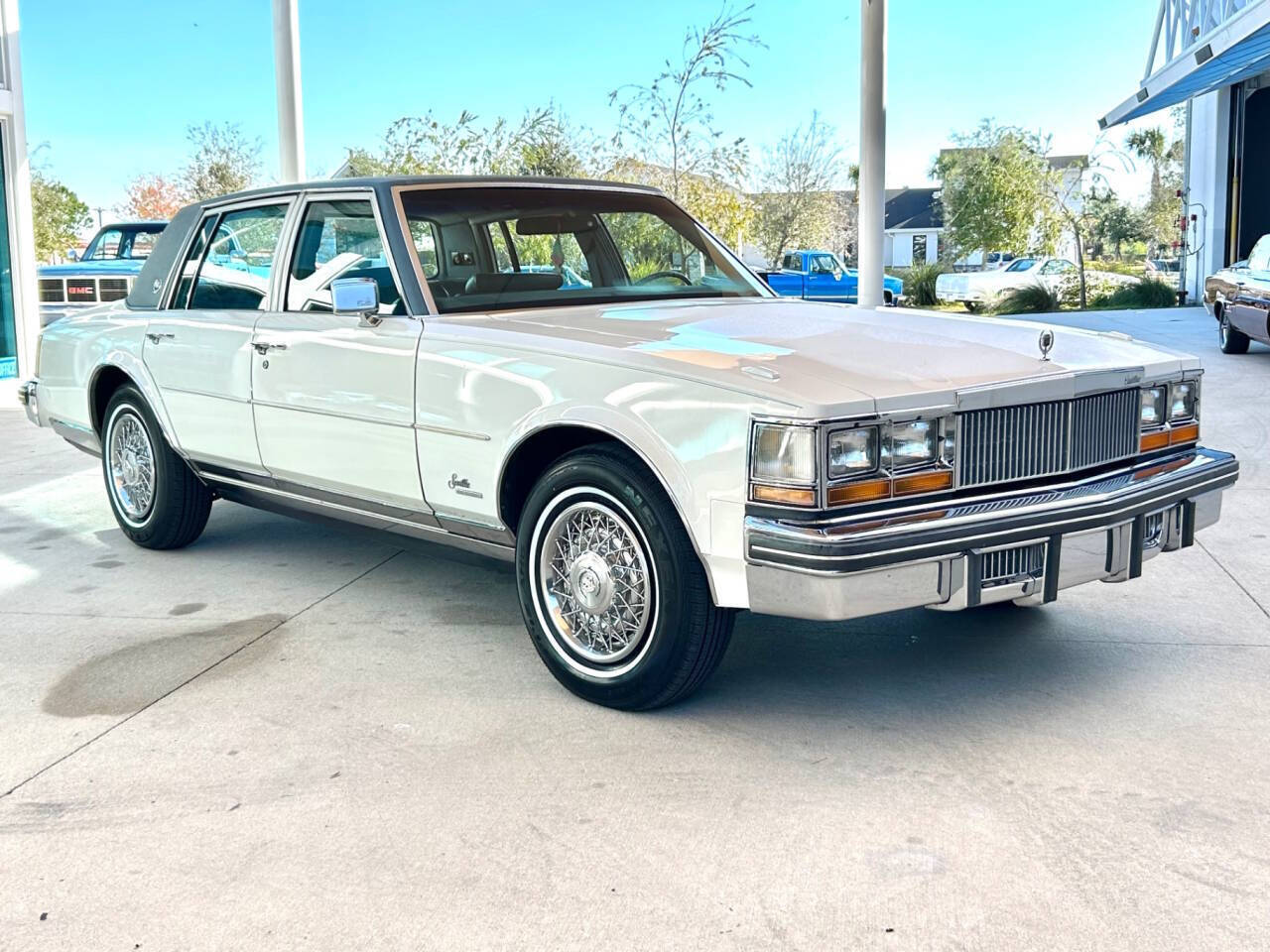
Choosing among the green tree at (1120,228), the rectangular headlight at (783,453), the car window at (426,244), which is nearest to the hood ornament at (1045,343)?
the rectangular headlight at (783,453)

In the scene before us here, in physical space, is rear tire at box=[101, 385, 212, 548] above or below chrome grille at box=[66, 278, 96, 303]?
below

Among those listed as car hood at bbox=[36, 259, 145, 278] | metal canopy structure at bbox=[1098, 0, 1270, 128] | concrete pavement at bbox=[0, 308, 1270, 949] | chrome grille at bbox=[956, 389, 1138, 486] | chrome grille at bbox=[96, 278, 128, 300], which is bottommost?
concrete pavement at bbox=[0, 308, 1270, 949]

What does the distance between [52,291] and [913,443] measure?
49.2 feet

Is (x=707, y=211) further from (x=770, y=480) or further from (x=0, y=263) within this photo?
(x=770, y=480)

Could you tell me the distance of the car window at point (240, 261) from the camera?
5.26m

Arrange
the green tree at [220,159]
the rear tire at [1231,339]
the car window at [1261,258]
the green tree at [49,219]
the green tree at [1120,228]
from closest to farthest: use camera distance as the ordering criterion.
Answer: the car window at [1261,258], the rear tire at [1231,339], the green tree at [49,219], the green tree at [220,159], the green tree at [1120,228]

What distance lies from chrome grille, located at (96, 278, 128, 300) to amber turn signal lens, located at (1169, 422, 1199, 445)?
1421 centimetres

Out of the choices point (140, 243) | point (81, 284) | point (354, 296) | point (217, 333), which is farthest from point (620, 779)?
point (140, 243)

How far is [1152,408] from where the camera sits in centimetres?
411

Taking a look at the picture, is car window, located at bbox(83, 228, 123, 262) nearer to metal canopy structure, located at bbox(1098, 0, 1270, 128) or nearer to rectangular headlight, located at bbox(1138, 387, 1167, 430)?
metal canopy structure, located at bbox(1098, 0, 1270, 128)

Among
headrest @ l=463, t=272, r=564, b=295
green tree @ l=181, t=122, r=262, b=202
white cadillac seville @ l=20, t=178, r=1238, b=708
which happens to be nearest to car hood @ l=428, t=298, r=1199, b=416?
white cadillac seville @ l=20, t=178, r=1238, b=708

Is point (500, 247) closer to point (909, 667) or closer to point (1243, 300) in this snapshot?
point (909, 667)

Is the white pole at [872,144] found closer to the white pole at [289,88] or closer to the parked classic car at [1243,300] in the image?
the parked classic car at [1243,300]

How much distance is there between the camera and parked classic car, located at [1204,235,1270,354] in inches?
493
